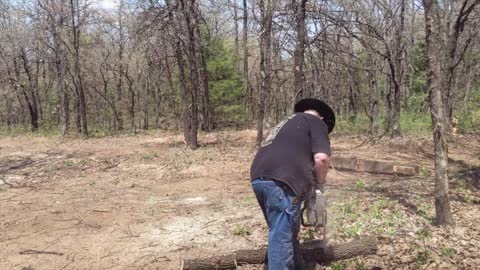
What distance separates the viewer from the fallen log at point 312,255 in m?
4.54

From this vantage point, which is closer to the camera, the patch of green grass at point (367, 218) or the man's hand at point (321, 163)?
the man's hand at point (321, 163)

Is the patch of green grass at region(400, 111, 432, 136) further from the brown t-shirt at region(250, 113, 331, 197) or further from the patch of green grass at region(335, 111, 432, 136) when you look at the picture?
the brown t-shirt at region(250, 113, 331, 197)

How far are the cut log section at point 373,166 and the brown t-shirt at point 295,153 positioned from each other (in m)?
6.12

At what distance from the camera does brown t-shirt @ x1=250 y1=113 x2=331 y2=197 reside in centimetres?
369

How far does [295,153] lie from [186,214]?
3.82m

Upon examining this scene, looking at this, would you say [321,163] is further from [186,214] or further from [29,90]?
[29,90]

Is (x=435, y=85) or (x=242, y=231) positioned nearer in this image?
(x=435, y=85)

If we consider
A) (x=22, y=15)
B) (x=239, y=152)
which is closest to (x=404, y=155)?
(x=239, y=152)

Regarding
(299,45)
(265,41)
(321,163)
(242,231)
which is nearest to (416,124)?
(265,41)

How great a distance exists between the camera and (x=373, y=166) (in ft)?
32.1

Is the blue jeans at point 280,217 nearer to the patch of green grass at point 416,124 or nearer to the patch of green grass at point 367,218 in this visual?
the patch of green grass at point 367,218

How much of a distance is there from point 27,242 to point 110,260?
1562mm

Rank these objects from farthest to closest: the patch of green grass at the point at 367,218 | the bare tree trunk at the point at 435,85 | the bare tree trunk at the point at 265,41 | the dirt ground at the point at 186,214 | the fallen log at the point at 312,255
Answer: the bare tree trunk at the point at 265,41 < the patch of green grass at the point at 367,218 < the dirt ground at the point at 186,214 < the bare tree trunk at the point at 435,85 < the fallen log at the point at 312,255

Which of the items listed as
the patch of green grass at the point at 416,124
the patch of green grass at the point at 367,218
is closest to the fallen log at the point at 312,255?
the patch of green grass at the point at 367,218
